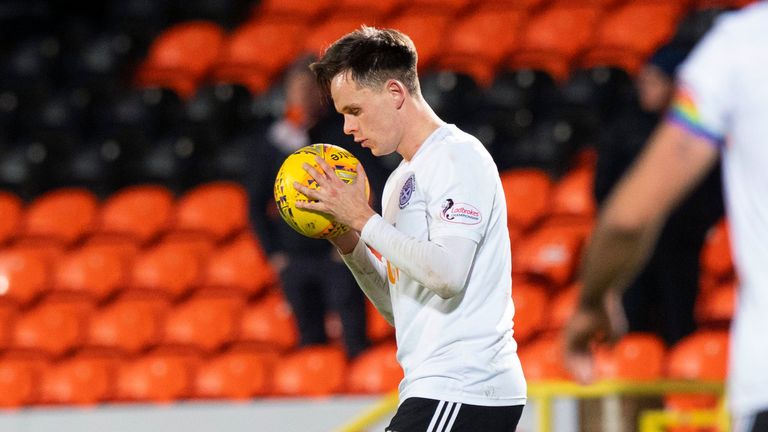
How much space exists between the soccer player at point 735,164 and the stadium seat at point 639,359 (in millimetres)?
4403

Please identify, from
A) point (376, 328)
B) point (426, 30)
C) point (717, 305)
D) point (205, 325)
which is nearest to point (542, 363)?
point (717, 305)

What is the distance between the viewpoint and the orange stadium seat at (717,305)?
6738 millimetres

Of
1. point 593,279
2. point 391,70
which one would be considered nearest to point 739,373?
point 593,279

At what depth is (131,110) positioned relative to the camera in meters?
9.63

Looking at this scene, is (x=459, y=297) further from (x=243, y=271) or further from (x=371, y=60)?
(x=243, y=271)

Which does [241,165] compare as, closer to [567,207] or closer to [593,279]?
[567,207]

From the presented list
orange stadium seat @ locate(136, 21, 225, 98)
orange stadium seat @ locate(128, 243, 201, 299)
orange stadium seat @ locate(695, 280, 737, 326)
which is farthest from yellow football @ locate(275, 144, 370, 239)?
orange stadium seat @ locate(136, 21, 225, 98)

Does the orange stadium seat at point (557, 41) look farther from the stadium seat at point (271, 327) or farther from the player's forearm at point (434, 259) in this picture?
the player's forearm at point (434, 259)

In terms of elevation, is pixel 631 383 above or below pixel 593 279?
below

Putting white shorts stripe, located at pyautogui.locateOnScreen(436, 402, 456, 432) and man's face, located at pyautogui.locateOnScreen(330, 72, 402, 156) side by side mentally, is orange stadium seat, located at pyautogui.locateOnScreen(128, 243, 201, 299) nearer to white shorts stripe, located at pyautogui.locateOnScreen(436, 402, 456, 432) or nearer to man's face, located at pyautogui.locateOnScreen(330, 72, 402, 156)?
man's face, located at pyautogui.locateOnScreen(330, 72, 402, 156)

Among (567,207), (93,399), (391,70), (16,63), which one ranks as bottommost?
(93,399)

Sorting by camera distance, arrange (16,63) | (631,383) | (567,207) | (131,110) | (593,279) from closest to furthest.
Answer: (593,279)
(631,383)
(567,207)
(131,110)
(16,63)

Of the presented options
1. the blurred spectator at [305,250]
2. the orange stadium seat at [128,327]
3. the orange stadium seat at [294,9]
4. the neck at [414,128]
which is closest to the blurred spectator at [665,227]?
the blurred spectator at [305,250]

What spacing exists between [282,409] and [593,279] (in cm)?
489
